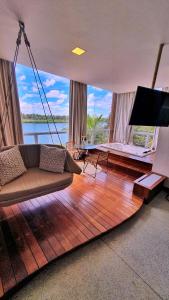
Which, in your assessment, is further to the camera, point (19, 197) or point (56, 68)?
point (56, 68)

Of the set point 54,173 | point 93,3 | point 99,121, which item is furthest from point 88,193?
point 99,121

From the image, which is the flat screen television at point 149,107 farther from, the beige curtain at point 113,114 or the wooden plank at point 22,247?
the beige curtain at point 113,114

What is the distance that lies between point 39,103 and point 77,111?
1.28 metres

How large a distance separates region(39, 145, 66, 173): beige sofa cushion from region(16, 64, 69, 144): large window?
152 cm

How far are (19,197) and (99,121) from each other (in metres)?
4.56

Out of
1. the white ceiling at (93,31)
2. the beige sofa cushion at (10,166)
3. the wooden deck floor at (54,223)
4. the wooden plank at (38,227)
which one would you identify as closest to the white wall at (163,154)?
the wooden deck floor at (54,223)

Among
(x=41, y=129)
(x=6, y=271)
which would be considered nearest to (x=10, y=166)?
(x=6, y=271)

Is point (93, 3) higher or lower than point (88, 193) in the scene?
higher

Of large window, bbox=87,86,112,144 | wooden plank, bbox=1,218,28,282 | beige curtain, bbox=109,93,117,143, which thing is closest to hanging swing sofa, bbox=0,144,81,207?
wooden plank, bbox=1,218,28,282

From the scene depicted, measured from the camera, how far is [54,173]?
2.20 meters

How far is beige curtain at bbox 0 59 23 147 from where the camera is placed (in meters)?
3.14

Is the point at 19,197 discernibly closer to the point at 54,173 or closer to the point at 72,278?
the point at 54,173

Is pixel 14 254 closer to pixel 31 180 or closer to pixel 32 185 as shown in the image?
pixel 32 185

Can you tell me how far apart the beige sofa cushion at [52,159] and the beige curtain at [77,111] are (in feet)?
8.21
